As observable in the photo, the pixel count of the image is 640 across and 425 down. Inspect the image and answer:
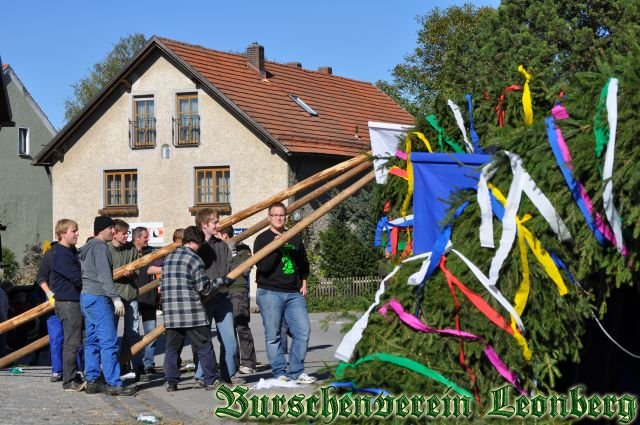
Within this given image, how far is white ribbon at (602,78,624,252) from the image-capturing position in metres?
5.47

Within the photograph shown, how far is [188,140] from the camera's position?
35.1 meters

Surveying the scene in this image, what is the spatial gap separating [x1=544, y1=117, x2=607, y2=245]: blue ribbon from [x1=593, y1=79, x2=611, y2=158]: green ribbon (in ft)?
0.61

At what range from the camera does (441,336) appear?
5.83 meters

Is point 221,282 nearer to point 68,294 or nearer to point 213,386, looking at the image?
point 213,386

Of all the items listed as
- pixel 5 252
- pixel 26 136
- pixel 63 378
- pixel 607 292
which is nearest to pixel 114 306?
pixel 63 378

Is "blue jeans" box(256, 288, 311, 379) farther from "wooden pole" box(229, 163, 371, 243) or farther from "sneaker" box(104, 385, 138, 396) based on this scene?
"sneaker" box(104, 385, 138, 396)

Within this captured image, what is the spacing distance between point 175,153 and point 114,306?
25035mm

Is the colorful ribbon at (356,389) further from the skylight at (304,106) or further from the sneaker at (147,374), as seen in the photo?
the skylight at (304,106)

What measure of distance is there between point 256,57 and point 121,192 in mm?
6539

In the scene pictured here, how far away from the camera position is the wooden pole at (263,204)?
9211 mm

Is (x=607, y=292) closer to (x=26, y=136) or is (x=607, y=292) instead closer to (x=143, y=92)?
(x=143, y=92)

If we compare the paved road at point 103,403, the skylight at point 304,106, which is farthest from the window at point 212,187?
the paved road at point 103,403

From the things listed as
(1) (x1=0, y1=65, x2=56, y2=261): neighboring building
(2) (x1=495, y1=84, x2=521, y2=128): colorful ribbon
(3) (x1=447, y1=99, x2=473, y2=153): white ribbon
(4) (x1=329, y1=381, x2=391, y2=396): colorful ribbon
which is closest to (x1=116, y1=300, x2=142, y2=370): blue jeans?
(3) (x1=447, y1=99, x2=473, y2=153): white ribbon

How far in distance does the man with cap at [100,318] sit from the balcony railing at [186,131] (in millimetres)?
24721
